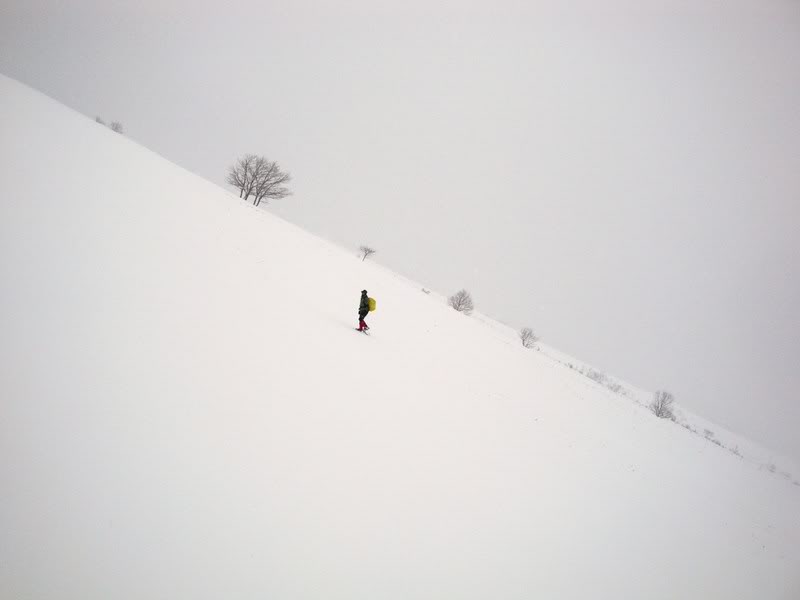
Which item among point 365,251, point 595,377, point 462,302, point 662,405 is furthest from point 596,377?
point 365,251

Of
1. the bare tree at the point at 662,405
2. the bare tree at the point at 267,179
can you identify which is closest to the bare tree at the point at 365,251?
the bare tree at the point at 267,179

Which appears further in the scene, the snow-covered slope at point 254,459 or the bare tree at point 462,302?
the bare tree at point 462,302

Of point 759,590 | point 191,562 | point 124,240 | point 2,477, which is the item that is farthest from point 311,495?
point 759,590

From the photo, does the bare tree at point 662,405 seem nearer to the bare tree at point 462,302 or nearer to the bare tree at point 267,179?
the bare tree at point 462,302

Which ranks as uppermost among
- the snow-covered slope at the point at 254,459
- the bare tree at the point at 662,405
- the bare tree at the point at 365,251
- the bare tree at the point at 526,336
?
the bare tree at the point at 365,251

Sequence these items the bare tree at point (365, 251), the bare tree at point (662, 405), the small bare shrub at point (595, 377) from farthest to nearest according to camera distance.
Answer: the bare tree at point (365, 251) < the small bare shrub at point (595, 377) < the bare tree at point (662, 405)

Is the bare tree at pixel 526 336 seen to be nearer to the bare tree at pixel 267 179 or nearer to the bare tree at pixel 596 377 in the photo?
the bare tree at pixel 596 377

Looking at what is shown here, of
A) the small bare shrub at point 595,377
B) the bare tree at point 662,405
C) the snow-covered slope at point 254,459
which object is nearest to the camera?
the snow-covered slope at point 254,459

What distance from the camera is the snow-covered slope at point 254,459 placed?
3.05 meters

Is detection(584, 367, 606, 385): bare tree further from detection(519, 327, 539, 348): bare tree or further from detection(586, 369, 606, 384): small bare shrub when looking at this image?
detection(519, 327, 539, 348): bare tree

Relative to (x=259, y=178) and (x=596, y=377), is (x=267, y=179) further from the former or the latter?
(x=596, y=377)

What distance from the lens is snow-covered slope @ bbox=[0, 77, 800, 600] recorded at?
10.0 ft

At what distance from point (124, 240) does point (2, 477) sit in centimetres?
773

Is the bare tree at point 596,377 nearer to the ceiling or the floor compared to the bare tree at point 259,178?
nearer to the floor
